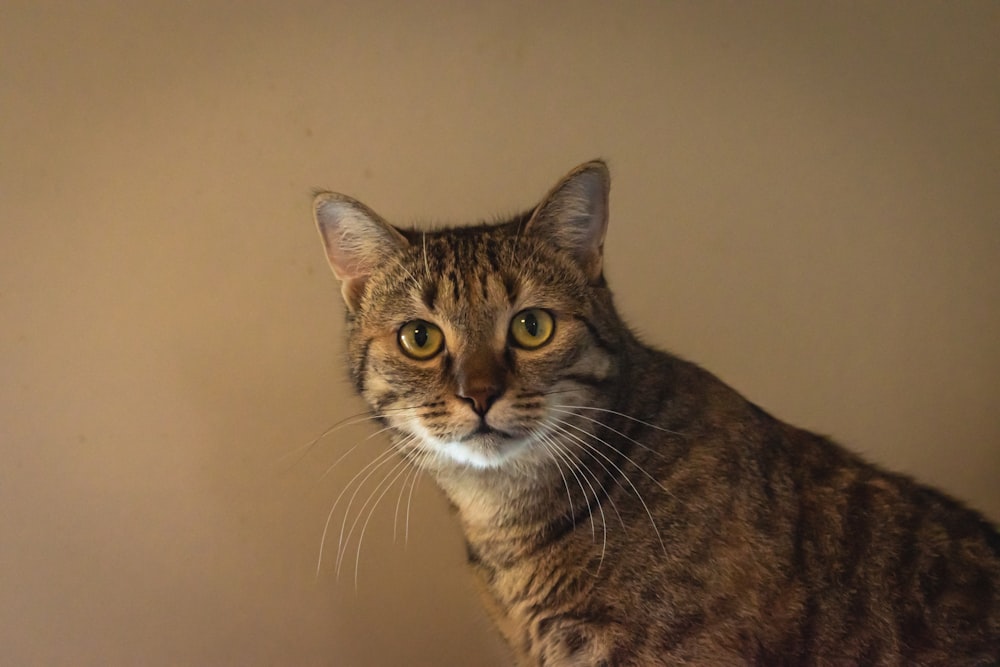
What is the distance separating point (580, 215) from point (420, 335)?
0.30 meters

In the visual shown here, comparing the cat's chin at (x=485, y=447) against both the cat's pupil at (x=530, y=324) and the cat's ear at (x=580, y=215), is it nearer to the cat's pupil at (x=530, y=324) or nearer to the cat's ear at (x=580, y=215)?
the cat's pupil at (x=530, y=324)

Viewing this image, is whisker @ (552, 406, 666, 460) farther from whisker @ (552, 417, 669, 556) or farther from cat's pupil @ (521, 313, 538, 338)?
cat's pupil @ (521, 313, 538, 338)

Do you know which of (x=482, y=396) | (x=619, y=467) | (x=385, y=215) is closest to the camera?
(x=482, y=396)

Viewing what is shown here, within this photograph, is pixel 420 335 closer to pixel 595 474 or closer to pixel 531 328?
pixel 531 328

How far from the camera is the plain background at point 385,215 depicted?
1.30 meters

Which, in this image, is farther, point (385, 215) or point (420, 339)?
point (385, 215)

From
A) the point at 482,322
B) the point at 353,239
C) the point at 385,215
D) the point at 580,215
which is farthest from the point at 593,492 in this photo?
the point at 385,215

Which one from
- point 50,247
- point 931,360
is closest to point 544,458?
point 50,247

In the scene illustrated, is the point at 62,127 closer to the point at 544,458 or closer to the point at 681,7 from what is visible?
the point at 544,458

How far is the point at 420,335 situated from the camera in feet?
3.39

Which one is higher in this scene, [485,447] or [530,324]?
[530,324]

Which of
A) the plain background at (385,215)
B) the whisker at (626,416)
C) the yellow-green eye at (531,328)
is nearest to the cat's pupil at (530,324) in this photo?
the yellow-green eye at (531,328)

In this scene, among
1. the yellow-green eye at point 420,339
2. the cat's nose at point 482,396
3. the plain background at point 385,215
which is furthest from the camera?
the plain background at point 385,215

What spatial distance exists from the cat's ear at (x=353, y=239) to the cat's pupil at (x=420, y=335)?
0.14 meters
